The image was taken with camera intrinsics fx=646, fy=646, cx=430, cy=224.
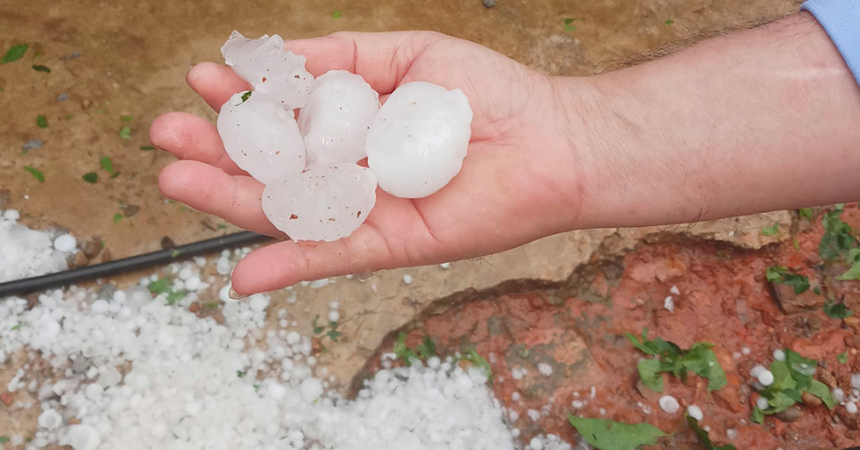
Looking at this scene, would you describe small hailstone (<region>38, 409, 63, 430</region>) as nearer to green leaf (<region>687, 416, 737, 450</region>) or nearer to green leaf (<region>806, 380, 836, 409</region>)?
green leaf (<region>687, 416, 737, 450</region>)

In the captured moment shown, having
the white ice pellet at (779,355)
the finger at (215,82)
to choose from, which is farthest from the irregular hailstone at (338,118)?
the white ice pellet at (779,355)

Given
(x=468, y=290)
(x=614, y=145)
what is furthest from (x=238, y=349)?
(x=614, y=145)

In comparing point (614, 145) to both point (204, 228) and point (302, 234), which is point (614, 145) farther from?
point (204, 228)

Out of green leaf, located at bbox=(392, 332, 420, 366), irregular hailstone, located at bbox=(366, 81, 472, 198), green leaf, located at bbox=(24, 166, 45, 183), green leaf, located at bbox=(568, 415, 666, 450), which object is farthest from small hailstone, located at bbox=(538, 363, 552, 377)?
green leaf, located at bbox=(24, 166, 45, 183)

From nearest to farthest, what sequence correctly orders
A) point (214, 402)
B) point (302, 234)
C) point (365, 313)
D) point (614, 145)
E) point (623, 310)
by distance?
point (302, 234), point (614, 145), point (214, 402), point (365, 313), point (623, 310)

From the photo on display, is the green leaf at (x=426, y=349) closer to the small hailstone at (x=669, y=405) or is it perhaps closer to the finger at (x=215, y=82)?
the small hailstone at (x=669, y=405)
